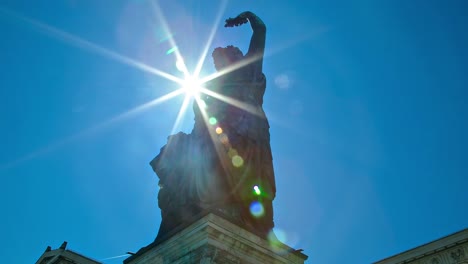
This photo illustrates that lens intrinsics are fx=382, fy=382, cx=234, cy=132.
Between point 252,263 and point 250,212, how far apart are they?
1062mm

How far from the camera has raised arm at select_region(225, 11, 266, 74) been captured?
740 centimetres

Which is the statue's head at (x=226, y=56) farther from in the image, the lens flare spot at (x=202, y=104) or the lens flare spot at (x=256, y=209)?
the lens flare spot at (x=256, y=209)

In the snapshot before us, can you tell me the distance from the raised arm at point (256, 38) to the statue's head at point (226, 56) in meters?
0.30

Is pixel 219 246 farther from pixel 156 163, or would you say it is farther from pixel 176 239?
pixel 156 163

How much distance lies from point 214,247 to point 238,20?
16.5ft

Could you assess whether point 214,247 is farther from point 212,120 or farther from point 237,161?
point 212,120

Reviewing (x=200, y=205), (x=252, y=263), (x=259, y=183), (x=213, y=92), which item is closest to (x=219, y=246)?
(x=252, y=263)

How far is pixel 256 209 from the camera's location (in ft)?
19.7

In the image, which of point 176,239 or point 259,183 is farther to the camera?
point 259,183

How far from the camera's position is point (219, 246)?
4.64 metres

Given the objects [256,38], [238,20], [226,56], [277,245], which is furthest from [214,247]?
[238,20]

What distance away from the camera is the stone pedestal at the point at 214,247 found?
4.58 metres

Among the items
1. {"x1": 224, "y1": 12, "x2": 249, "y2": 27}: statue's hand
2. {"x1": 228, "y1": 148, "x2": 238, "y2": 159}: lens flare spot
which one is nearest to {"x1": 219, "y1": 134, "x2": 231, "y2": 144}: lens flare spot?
{"x1": 228, "y1": 148, "x2": 238, "y2": 159}: lens flare spot

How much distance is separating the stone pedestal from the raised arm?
3510 mm
